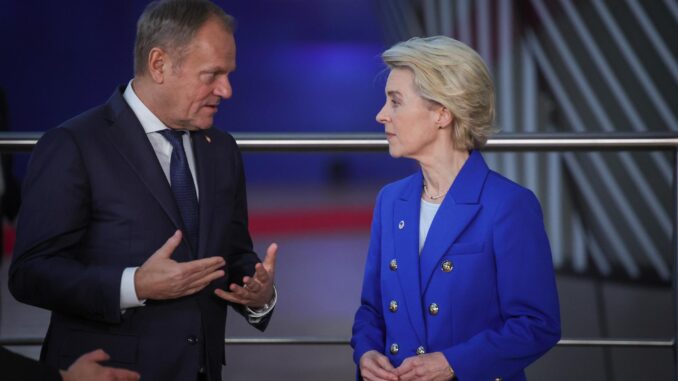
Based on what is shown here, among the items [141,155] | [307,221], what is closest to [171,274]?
[141,155]

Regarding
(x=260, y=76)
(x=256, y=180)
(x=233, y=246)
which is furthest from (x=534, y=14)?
(x=256, y=180)

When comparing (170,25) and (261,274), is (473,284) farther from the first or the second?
(170,25)

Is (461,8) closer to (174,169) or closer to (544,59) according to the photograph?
(544,59)

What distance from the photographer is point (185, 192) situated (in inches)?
79.3

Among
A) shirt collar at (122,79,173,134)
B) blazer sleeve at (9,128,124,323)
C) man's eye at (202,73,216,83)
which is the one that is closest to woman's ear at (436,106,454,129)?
man's eye at (202,73,216,83)

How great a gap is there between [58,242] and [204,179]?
0.33 metres

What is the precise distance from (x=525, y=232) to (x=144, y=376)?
0.80 m

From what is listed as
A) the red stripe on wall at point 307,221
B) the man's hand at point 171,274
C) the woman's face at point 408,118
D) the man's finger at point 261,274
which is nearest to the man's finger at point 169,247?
the man's hand at point 171,274

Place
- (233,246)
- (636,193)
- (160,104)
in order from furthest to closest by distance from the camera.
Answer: (636,193)
(233,246)
(160,104)

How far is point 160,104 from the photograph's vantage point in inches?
79.0

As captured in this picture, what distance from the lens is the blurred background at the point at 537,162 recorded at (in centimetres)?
497

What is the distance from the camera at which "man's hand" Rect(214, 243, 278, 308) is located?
198 centimetres

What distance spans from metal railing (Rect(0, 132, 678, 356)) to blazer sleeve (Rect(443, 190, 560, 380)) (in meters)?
0.72

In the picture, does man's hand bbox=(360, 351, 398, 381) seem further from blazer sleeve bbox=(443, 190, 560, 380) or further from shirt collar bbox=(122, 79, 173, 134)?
shirt collar bbox=(122, 79, 173, 134)
